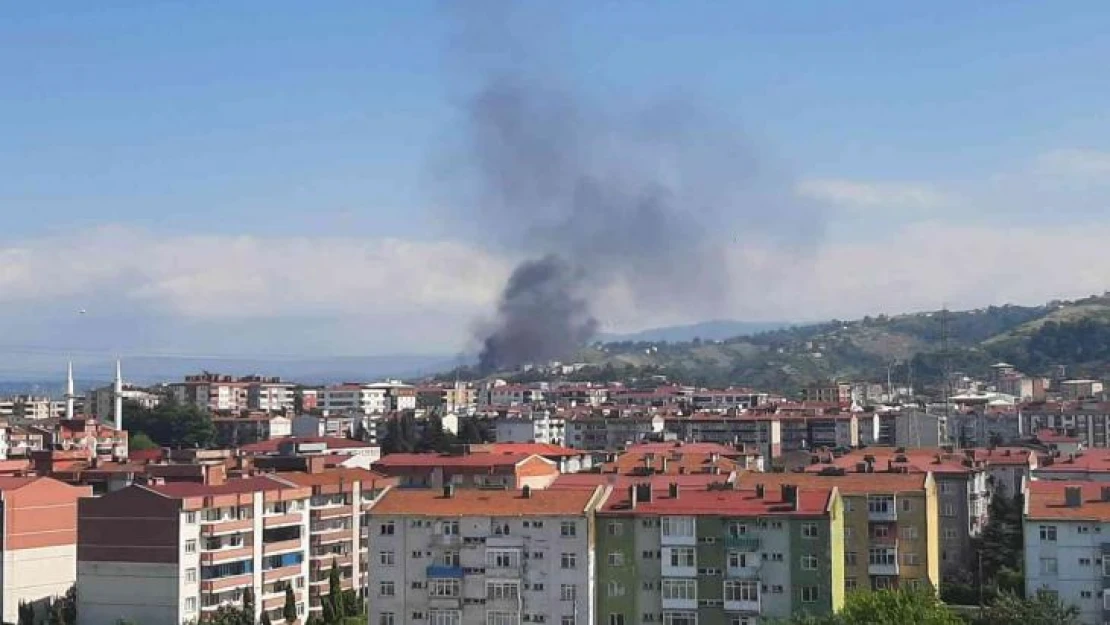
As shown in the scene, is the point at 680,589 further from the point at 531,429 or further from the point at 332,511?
the point at 531,429

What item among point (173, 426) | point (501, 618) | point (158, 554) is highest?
point (173, 426)

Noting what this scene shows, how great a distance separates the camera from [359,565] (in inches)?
1804

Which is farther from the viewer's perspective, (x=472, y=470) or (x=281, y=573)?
(x=472, y=470)

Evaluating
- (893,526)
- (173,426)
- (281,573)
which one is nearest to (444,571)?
(281,573)

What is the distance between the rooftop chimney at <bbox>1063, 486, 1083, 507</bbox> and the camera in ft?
125

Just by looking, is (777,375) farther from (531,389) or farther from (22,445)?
(22,445)

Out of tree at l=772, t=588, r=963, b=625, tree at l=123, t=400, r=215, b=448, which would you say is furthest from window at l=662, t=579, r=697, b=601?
tree at l=123, t=400, r=215, b=448

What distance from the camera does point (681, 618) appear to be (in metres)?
33.9

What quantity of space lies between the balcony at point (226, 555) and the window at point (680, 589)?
11789 millimetres

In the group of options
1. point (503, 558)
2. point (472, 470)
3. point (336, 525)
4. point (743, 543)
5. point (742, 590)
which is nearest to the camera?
point (742, 590)

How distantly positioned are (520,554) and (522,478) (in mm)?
15440

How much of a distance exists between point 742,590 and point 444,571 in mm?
6660

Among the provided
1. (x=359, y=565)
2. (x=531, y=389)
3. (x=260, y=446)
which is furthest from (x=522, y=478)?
(x=531, y=389)

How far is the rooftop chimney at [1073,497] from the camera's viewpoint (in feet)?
125
